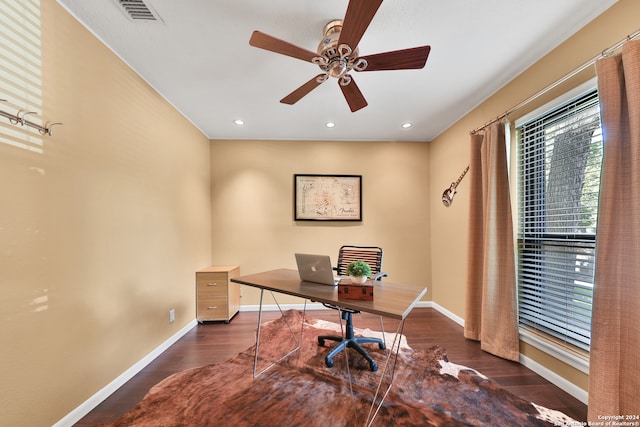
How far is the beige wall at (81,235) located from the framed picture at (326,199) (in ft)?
5.78

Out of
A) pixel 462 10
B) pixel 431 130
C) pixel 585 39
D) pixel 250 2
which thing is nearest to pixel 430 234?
pixel 431 130

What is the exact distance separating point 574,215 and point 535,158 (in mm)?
610

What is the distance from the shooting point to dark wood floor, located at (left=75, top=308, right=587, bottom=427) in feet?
5.51

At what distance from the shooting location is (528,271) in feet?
7.05

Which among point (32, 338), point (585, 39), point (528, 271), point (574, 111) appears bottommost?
point (32, 338)

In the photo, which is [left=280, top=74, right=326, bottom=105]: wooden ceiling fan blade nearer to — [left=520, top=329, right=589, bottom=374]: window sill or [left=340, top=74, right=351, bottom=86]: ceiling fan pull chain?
[left=340, top=74, right=351, bottom=86]: ceiling fan pull chain

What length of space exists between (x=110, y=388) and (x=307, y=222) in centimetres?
264

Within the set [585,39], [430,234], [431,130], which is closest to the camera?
[585,39]

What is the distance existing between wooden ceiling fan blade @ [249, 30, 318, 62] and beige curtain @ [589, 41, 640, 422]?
1.73m

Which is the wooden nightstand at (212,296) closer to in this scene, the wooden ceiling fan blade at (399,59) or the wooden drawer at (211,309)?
the wooden drawer at (211,309)

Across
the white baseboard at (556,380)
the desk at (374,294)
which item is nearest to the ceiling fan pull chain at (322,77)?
the desk at (374,294)

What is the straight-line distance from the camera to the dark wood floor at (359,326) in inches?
66.1

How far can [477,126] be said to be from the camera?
2721 millimetres

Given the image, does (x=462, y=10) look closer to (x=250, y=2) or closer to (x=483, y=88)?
(x=483, y=88)
